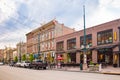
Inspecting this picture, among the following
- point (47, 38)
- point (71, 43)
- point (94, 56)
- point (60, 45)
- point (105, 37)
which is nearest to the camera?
point (105, 37)

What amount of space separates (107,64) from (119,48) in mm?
5404

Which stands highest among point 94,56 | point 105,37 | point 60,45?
point 105,37

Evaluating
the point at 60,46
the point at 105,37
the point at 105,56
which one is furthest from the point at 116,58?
the point at 60,46

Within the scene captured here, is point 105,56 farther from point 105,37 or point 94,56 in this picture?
point 105,37

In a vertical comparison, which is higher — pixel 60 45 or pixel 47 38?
pixel 47 38

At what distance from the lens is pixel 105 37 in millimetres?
45344

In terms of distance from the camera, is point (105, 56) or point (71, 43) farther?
point (71, 43)

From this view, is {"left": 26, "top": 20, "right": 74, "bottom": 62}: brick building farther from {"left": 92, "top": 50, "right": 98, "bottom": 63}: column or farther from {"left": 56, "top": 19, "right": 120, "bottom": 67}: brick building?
{"left": 92, "top": 50, "right": 98, "bottom": 63}: column

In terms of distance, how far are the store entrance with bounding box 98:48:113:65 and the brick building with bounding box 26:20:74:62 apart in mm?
21364

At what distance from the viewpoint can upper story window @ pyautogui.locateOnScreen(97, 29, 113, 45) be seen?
43.8 meters

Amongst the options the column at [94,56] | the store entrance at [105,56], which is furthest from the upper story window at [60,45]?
the store entrance at [105,56]

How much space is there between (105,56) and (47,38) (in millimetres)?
29287

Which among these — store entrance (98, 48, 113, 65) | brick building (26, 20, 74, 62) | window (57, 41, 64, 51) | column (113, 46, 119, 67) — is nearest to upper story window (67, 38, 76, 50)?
window (57, 41, 64, 51)

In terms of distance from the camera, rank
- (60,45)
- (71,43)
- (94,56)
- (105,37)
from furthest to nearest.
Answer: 1. (60,45)
2. (71,43)
3. (94,56)
4. (105,37)
